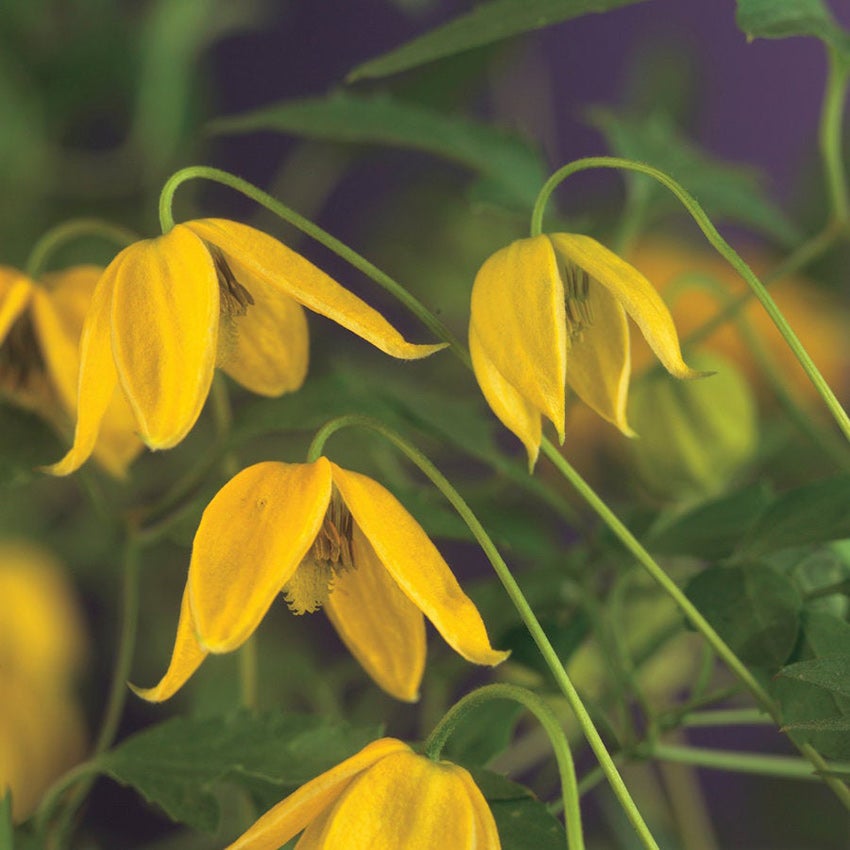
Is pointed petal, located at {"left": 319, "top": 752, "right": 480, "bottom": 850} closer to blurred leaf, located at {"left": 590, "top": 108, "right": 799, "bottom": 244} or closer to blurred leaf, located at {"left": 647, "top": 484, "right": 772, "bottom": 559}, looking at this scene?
blurred leaf, located at {"left": 647, "top": 484, "right": 772, "bottom": 559}

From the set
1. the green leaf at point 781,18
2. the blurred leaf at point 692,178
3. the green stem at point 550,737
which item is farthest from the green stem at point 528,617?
the blurred leaf at point 692,178

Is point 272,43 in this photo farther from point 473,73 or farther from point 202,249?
point 202,249

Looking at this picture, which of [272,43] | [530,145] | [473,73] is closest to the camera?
[530,145]

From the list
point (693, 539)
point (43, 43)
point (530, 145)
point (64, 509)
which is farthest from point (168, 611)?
point (693, 539)

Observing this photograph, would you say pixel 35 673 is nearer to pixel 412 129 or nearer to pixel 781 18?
pixel 412 129

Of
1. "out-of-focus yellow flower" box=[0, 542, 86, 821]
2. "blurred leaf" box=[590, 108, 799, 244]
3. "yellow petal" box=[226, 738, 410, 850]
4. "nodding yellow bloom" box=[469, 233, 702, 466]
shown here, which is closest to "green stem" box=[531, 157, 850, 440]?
"nodding yellow bloom" box=[469, 233, 702, 466]

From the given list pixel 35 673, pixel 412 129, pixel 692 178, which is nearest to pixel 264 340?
pixel 412 129
